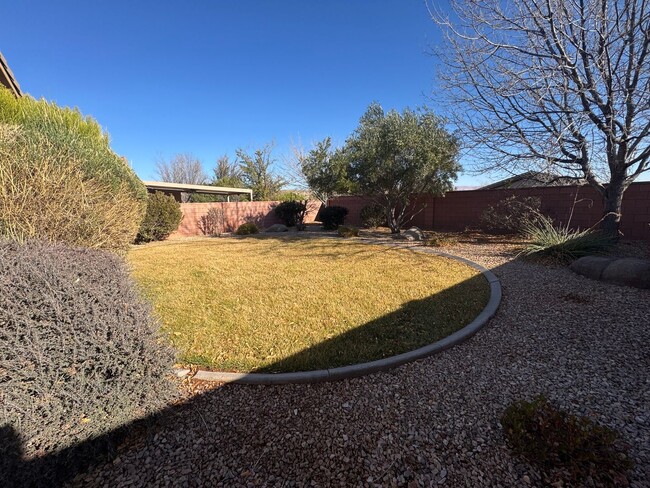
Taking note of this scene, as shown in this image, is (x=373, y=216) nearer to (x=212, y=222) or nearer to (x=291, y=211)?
(x=291, y=211)

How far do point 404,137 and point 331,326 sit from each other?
7.48 m

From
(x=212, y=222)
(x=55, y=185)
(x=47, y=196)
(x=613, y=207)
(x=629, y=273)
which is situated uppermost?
(x=55, y=185)

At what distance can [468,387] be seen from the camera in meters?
2.29

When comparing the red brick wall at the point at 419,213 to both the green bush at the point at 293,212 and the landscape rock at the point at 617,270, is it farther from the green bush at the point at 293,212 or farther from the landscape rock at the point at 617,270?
the landscape rock at the point at 617,270

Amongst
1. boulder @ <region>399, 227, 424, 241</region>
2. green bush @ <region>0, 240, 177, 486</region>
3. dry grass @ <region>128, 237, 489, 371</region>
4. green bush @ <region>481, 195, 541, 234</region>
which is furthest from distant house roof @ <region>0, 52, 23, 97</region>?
green bush @ <region>481, 195, 541, 234</region>

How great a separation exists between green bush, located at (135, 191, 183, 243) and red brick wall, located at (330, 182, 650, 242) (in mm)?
10590

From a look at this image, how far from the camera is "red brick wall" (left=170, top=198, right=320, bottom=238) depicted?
555 inches

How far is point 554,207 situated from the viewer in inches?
350

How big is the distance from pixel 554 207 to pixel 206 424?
35.9 ft

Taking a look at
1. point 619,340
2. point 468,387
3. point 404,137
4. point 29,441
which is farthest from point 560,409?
point 404,137

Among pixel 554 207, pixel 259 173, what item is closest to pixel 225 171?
pixel 259 173

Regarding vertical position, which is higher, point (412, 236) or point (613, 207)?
point (613, 207)

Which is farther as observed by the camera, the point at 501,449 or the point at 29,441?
the point at 501,449

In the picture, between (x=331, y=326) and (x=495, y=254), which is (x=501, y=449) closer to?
(x=331, y=326)
